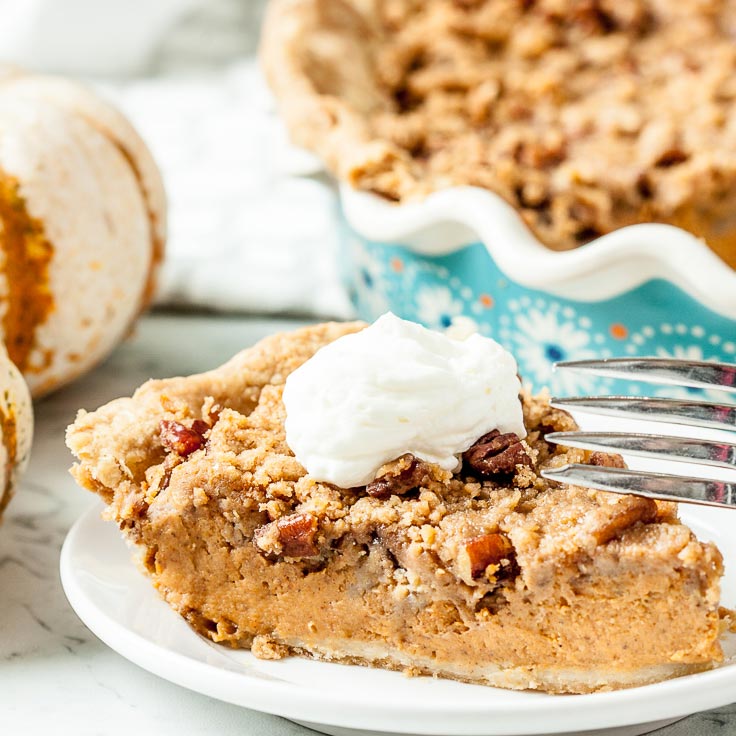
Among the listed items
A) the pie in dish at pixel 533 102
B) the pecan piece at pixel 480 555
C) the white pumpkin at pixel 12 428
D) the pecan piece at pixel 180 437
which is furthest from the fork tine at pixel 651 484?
the pie in dish at pixel 533 102

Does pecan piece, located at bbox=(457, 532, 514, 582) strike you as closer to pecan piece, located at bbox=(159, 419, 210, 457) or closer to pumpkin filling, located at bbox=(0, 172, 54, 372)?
pecan piece, located at bbox=(159, 419, 210, 457)

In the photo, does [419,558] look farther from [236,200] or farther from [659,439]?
[236,200]

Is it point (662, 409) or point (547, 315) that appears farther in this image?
point (547, 315)

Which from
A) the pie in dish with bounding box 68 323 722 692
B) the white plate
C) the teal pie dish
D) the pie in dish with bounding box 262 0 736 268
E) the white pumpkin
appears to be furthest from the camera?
the pie in dish with bounding box 262 0 736 268

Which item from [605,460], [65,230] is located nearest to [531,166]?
[65,230]

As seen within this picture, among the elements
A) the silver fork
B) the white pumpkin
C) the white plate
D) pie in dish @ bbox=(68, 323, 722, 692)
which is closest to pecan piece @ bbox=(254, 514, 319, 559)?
pie in dish @ bbox=(68, 323, 722, 692)

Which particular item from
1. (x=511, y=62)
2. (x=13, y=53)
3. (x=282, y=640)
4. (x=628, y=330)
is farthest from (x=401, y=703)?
(x=13, y=53)

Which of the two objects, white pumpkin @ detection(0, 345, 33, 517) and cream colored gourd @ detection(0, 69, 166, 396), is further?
cream colored gourd @ detection(0, 69, 166, 396)

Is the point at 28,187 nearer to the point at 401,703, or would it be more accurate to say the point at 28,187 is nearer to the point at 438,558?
the point at 438,558
